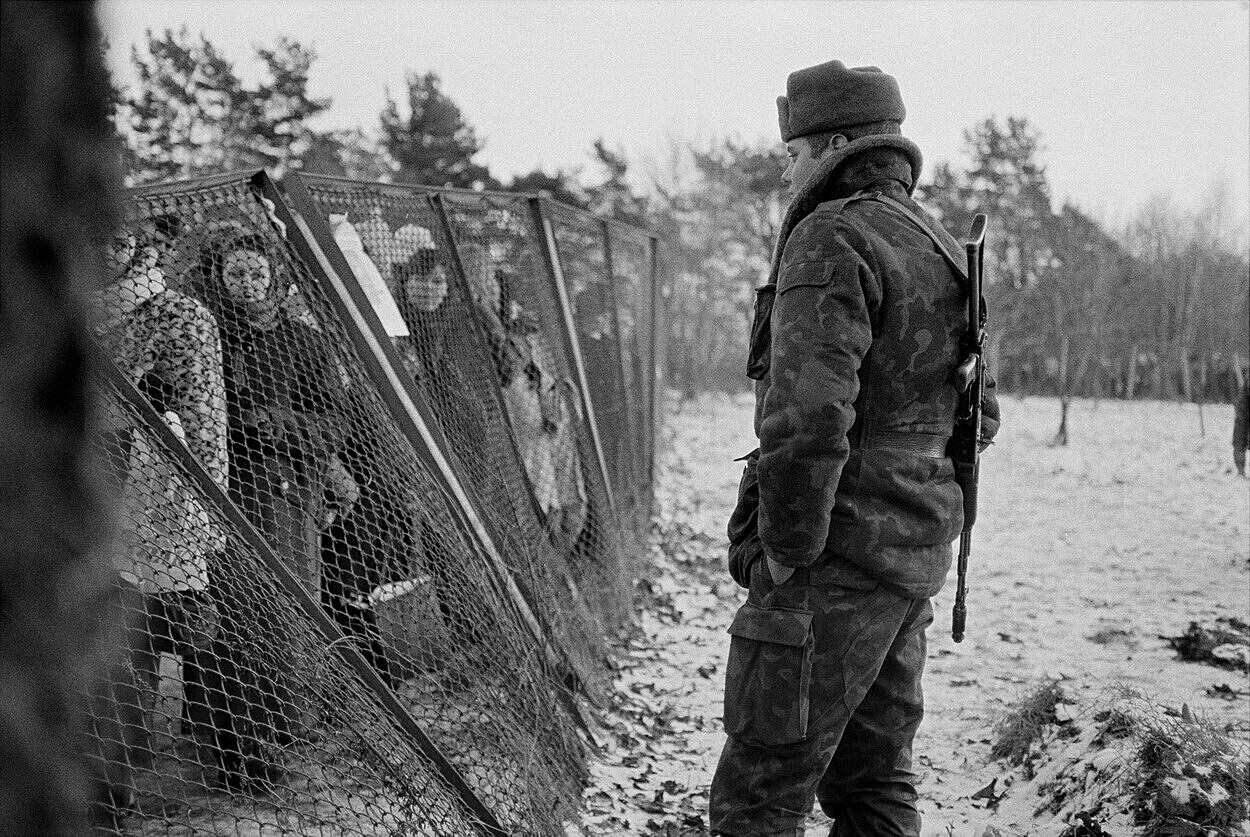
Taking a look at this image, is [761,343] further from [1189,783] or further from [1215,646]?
[1215,646]

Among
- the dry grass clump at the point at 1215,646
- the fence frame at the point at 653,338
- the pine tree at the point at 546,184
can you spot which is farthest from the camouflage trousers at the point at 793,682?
the pine tree at the point at 546,184

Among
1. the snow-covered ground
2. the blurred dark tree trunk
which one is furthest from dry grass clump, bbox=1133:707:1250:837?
the blurred dark tree trunk

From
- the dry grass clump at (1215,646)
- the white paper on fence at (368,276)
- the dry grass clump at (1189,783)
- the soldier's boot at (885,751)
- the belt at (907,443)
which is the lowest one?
the dry grass clump at (1215,646)

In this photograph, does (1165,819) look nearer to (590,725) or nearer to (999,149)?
(590,725)

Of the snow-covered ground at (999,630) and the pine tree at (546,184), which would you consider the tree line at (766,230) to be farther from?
the snow-covered ground at (999,630)

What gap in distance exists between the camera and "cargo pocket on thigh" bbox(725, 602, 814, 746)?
2.28 m

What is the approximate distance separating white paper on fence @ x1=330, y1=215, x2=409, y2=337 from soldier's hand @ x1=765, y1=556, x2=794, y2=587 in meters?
1.78

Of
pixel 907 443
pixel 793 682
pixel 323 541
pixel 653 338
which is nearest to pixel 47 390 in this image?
pixel 793 682

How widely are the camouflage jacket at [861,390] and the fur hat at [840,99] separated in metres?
0.18

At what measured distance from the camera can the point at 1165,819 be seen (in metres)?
2.98

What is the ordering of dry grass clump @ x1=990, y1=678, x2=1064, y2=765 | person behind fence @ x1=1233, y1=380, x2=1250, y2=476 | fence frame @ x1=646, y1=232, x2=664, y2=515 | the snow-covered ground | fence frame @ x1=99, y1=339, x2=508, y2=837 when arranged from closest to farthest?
fence frame @ x1=99, y1=339, x2=508, y2=837 < the snow-covered ground < dry grass clump @ x1=990, y1=678, x2=1064, y2=765 < fence frame @ x1=646, y1=232, x2=664, y2=515 < person behind fence @ x1=1233, y1=380, x2=1250, y2=476

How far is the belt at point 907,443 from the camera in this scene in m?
2.41

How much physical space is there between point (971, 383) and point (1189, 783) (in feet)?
5.36

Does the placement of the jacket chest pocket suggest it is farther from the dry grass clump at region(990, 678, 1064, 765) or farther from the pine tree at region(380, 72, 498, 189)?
the pine tree at region(380, 72, 498, 189)
